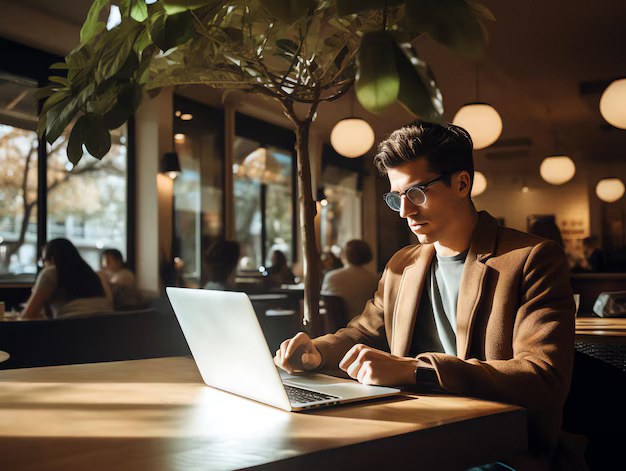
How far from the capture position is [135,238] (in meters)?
7.84

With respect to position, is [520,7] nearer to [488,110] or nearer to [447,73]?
[488,110]

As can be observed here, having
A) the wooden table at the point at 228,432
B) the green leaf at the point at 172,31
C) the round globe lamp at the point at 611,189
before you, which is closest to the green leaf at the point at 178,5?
the green leaf at the point at 172,31

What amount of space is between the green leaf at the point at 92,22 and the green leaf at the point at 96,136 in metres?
0.15

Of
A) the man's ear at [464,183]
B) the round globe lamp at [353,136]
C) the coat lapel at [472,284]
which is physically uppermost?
the round globe lamp at [353,136]

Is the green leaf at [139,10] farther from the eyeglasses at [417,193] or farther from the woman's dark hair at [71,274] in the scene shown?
the woman's dark hair at [71,274]

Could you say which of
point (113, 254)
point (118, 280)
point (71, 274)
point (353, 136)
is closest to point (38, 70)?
point (113, 254)

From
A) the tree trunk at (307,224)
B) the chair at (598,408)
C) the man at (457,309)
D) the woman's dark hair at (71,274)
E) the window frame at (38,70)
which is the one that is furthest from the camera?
the window frame at (38,70)

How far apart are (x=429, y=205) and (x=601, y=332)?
45.1 inches

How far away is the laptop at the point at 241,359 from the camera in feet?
3.37

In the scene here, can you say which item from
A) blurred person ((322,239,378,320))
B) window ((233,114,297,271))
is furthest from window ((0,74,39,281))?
window ((233,114,297,271))

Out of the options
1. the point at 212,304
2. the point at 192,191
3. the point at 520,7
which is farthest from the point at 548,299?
the point at 192,191

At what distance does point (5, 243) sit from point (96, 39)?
5643 mm

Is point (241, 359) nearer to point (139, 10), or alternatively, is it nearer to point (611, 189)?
point (139, 10)

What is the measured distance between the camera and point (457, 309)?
1.51 m
